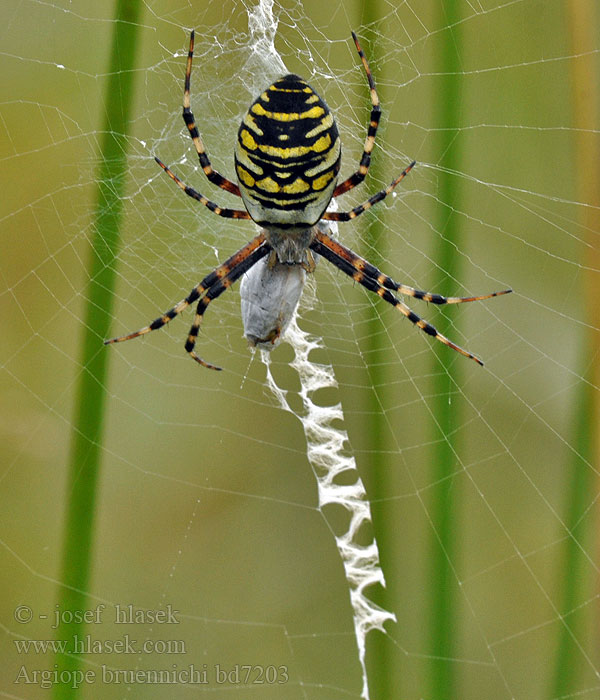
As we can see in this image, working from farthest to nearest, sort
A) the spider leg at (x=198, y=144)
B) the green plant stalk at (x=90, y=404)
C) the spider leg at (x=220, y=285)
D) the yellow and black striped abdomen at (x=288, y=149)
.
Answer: the spider leg at (x=220, y=285), the spider leg at (x=198, y=144), the yellow and black striped abdomen at (x=288, y=149), the green plant stalk at (x=90, y=404)

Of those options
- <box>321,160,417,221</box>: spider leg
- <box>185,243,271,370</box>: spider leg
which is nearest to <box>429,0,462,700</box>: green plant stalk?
<box>321,160,417,221</box>: spider leg

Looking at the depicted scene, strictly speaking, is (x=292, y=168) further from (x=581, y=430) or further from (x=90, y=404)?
(x=581, y=430)

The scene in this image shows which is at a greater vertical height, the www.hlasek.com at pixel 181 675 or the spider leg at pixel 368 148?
the spider leg at pixel 368 148

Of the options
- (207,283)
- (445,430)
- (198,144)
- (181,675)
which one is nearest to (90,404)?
(445,430)

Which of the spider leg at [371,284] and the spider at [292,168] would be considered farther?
the spider leg at [371,284]

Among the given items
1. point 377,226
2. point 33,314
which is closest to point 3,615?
point 33,314

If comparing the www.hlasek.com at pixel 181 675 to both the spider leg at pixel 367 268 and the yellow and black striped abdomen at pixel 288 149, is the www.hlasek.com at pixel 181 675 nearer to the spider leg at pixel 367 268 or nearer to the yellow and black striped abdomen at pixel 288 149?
the spider leg at pixel 367 268

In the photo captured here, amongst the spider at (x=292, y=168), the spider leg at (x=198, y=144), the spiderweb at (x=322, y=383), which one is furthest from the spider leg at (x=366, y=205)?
the spider leg at (x=198, y=144)
